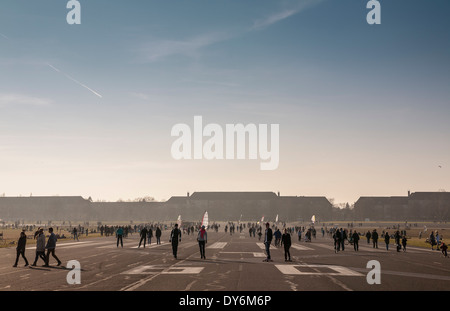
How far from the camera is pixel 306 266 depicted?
21719 mm

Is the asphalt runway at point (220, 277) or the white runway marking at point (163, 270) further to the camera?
the white runway marking at point (163, 270)

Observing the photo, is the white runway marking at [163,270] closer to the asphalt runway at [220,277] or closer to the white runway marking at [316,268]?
the asphalt runway at [220,277]

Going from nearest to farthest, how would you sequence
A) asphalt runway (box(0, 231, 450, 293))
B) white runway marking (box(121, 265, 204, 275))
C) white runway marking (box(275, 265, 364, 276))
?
asphalt runway (box(0, 231, 450, 293))
white runway marking (box(275, 265, 364, 276))
white runway marking (box(121, 265, 204, 275))

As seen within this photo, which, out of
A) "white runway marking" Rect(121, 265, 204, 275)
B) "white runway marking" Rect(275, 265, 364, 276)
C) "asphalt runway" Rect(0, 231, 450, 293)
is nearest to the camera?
"asphalt runway" Rect(0, 231, 450, 293)

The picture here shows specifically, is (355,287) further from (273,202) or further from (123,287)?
(273,202)

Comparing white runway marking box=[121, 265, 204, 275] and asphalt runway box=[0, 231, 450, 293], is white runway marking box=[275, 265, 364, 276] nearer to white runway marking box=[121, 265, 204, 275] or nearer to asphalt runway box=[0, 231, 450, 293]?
asphalt runway box=[0, 231, 450, 293]

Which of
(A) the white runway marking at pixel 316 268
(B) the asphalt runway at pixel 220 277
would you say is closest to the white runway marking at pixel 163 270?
(B) the asphalt runway at pixel 220 277

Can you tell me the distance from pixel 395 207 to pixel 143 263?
616ft

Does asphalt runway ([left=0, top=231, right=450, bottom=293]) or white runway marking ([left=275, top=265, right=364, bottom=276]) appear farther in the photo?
white runway marking ([left=275, top=265, right=364, bottom=276])

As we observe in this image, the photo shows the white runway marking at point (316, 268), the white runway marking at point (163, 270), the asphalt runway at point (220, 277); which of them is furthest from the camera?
the white runway marking at point (163, 270)

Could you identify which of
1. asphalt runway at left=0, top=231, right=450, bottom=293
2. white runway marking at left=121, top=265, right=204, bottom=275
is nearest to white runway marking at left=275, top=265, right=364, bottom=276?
asphalt runway at left=0, top=231, right=450, bottom=293

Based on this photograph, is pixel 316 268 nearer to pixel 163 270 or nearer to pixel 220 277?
pixel 220 277

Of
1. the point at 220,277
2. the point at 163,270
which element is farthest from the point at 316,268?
the point at 163,270
